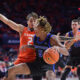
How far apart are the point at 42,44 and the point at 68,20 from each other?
9.11 metres

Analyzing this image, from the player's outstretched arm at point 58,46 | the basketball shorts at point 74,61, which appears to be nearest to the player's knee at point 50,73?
the player's outstretched arm at point 58,46

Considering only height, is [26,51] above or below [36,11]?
below

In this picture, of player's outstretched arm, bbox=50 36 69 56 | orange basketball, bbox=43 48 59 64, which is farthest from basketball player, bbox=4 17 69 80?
orange basketball, bbox=43 48 59 64

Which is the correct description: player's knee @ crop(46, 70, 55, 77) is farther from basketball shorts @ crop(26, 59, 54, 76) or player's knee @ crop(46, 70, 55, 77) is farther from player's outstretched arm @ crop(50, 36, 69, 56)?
player's outstretched arm @ crop(50, 36, 69, 56)

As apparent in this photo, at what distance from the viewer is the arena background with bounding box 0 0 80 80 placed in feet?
30.6

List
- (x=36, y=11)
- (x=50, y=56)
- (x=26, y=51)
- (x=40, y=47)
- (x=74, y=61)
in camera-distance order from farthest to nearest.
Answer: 1. (x=36, y=11)
2. (x=74, y=61)
3. (x=26, y=51)
4. (x=40, y=47)
5. (x=50, y=56)

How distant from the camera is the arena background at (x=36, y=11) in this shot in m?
9.33

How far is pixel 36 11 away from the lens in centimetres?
1188

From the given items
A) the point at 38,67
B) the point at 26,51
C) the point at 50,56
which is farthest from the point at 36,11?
the point at 50,56

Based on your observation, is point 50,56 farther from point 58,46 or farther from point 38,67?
point 38,67

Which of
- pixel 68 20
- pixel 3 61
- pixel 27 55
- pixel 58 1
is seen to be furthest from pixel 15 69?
pixel 58 1

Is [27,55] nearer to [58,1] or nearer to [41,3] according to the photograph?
[41,3]

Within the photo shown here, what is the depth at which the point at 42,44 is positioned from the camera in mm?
3123

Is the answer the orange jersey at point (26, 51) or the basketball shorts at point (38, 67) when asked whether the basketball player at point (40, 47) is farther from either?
the orange jersey at point (26, 51)
